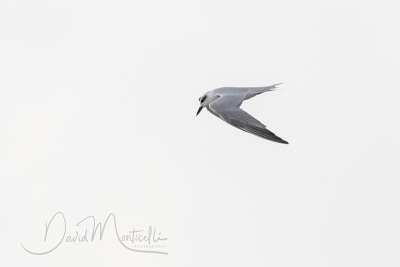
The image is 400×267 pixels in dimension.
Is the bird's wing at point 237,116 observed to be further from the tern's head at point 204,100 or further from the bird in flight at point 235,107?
the tern's head at point 204,100

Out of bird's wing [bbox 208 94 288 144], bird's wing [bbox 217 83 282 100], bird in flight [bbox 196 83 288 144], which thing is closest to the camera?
bird's wing [bbox 208 94 288 144]

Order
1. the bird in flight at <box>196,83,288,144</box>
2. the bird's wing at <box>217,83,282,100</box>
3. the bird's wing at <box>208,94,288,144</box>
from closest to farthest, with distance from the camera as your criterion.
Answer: the bird's wing at <box>208,94,288,144</box>
the bird in flight at <box>196,83,288,144</box>
the bird's wing at <box>217,83,282,100</box>

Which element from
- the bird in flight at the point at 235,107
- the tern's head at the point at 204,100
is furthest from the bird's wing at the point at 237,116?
the tern's head at the point at 204,100

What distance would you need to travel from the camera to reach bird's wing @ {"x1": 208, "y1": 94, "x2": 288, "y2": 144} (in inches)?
765

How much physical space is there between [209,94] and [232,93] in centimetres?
68

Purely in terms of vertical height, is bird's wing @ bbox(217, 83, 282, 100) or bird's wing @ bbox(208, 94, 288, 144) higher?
bird's wing @ bbox(217, 83, 282, 100)

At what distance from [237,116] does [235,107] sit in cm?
55

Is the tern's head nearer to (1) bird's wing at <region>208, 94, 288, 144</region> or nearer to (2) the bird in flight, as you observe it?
(2) the bird in flight

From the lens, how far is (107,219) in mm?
24391

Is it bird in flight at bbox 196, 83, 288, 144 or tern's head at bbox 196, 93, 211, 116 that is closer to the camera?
bird in flight at bbox 196, 83, 288, 144

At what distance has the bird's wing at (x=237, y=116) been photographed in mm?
19422

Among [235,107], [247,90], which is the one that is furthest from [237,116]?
[247,90]

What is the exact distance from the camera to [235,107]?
2097 cm

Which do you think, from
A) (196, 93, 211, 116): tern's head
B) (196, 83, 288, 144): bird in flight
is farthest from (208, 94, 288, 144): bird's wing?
(196, 93, 211, 116): tern's head
